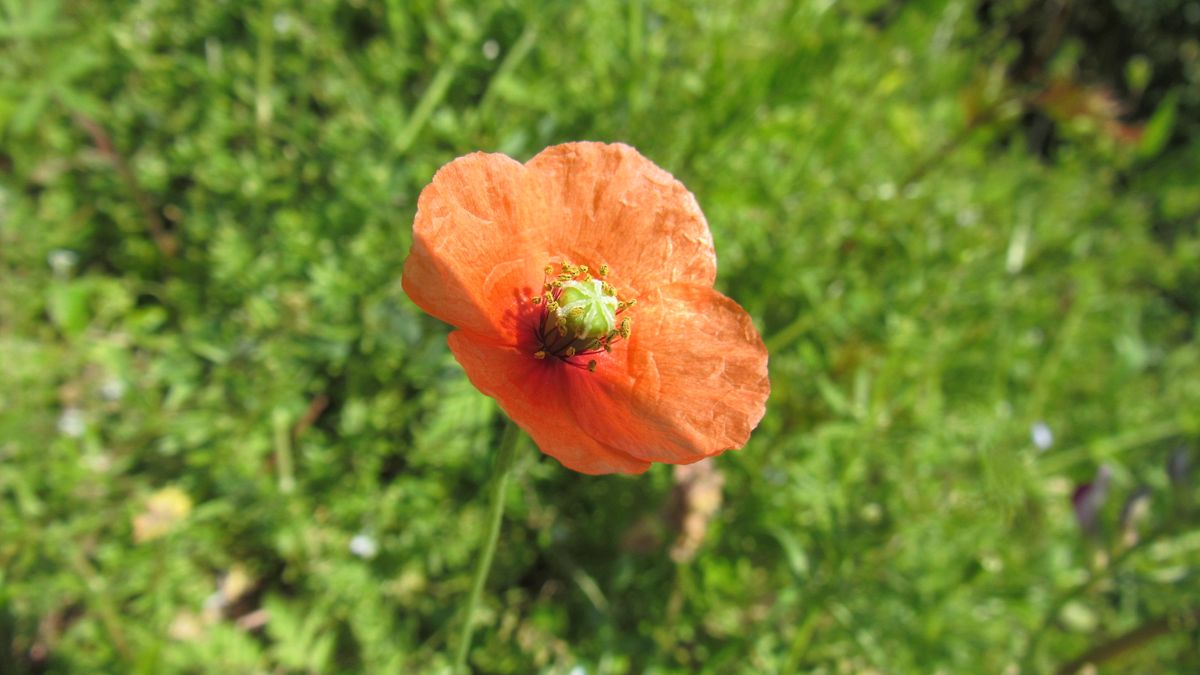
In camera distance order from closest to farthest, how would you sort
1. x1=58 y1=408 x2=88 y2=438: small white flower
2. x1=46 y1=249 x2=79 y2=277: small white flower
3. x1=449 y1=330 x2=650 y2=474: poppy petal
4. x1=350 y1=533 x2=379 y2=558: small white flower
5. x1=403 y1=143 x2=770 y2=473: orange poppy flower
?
x1=449 y1=330 x2=650 y2=474: poppy petal < x1=403 y1=143 x2=770 y2=473: orange poppy flower < x1=350 y1=533 x2=379 y2=558: small white flower < x1=58 y1=408 x2=88 y2=438: small white flower < x1=46 y1=249 x2=79 y2=277: small white flower

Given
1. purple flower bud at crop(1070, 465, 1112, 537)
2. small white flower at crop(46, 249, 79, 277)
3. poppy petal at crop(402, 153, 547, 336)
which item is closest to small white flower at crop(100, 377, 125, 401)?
small white flower at crop(46, 249, 79, 277)

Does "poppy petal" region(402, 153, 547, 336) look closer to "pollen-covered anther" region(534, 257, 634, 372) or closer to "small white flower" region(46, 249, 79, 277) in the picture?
"pollen-covered anther" region(534, 257, 634, 372)

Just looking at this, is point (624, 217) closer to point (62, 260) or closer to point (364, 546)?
point (364, 546)

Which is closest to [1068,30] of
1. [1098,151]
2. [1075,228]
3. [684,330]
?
[1098,151]

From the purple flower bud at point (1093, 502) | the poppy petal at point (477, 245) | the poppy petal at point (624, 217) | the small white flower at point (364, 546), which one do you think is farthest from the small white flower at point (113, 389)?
the purple flower bud at point (1093, 502)

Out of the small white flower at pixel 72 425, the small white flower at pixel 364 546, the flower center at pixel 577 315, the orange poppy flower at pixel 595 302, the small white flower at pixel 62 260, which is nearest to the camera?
the orange poppy flower at pixel 595 302

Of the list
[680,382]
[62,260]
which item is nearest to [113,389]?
[62,260]

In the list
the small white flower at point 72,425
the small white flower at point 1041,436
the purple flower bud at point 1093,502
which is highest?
the purple flower bud at point 1093,502

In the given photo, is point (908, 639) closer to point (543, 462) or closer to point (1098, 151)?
point (543, 462)

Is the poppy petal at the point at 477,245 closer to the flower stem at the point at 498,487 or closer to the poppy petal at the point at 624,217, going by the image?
the poppy petal at the point at 624,217
